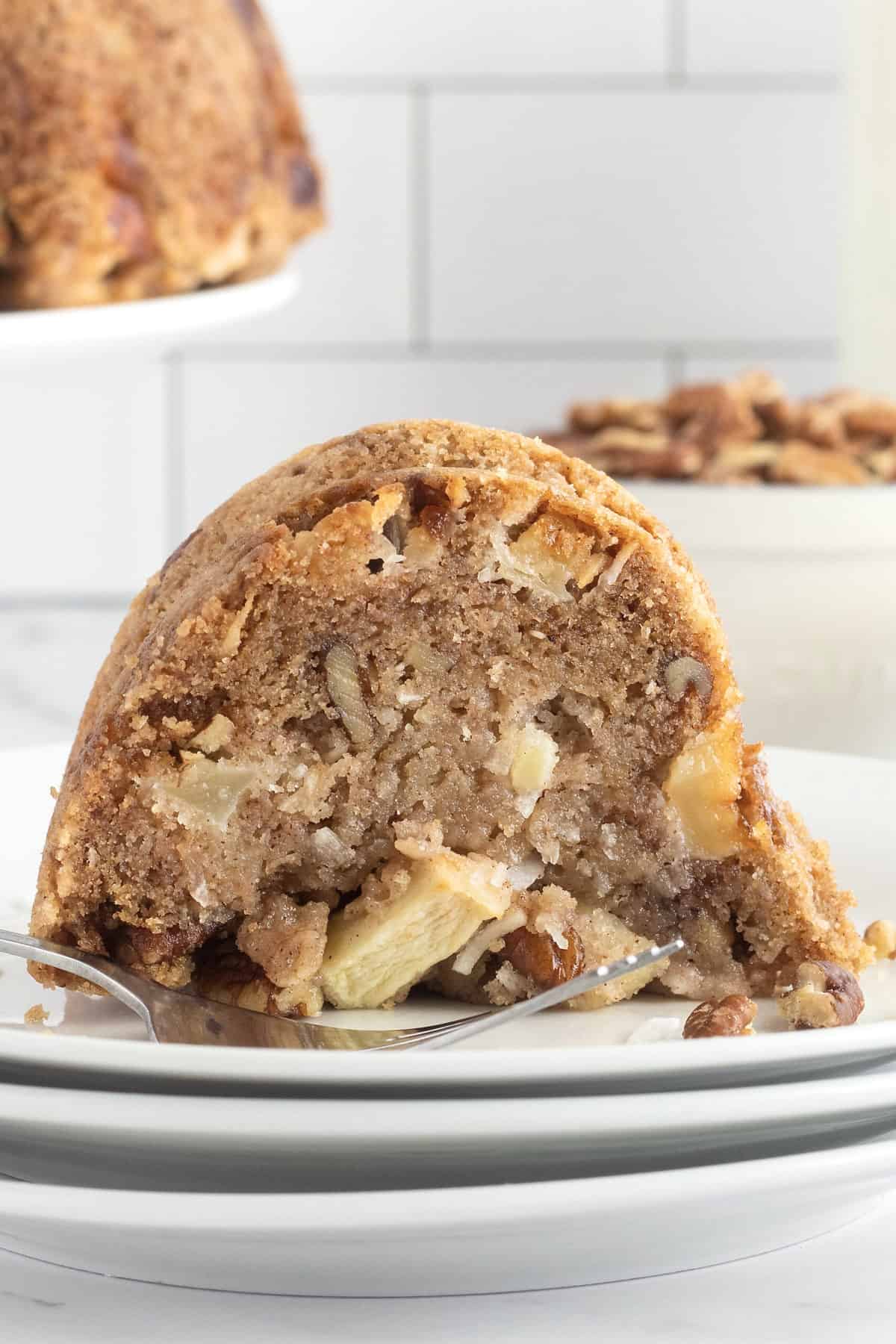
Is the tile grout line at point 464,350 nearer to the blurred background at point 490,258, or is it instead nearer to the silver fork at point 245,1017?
the blurred background at point 490,258

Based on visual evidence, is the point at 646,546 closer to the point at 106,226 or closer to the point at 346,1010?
the point at 346,1010

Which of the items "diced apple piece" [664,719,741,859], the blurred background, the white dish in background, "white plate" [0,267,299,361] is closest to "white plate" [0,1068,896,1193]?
"diced apple piece" [664,719,741,859]

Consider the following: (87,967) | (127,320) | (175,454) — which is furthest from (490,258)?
(87,967)

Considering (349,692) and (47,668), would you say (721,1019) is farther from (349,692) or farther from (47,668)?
(47,668)

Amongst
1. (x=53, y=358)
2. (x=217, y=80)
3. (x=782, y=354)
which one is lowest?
(x=782, y=354)

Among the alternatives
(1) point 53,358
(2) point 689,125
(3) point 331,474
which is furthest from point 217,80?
(2) point 689,125

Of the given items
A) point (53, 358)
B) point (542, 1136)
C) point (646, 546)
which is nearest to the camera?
point (542, 1136)

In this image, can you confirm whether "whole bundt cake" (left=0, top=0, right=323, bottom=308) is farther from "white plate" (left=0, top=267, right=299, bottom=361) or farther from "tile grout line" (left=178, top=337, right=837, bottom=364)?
"tile grout line" (left=178, top=337, right=837, bottom=364)

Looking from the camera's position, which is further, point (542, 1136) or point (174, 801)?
point (174, 801)
